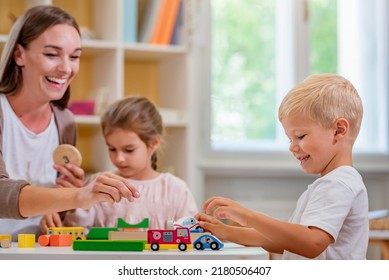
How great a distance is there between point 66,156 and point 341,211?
0.74 metres

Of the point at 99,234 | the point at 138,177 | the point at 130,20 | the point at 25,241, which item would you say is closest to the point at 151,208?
the point at 138,177

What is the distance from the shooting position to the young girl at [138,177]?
73.3 inches

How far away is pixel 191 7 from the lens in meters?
2.72

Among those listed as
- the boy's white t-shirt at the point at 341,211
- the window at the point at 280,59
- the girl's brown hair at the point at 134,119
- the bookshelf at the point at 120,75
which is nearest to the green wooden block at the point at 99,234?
the boy's white t-shirt at the point at 341,211

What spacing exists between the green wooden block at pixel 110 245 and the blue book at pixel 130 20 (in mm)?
1611

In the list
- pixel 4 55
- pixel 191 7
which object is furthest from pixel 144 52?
pixel 4 55

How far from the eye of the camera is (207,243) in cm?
121

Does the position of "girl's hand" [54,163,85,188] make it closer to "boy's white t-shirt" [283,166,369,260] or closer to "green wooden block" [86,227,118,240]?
"green wooden block" [86,227,118,240]

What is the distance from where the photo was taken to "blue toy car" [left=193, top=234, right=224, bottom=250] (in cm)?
121

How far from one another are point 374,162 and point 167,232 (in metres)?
2.08

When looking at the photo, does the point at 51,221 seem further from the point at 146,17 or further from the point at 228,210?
the point at 146,17
